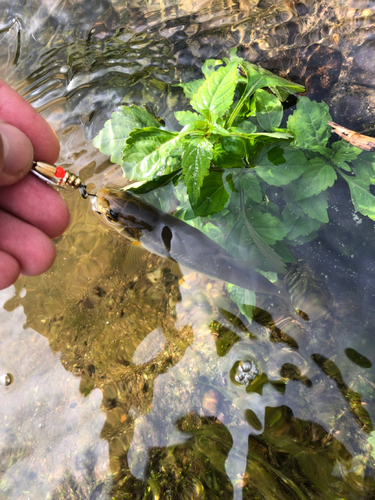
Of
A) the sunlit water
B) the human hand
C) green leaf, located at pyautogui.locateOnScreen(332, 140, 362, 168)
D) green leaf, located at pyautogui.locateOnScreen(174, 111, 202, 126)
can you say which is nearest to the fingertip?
the human hand

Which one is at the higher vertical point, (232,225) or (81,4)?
(81,4)

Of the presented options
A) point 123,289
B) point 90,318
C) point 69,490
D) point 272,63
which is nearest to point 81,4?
point 272,63

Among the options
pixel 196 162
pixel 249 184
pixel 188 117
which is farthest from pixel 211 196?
pixel 188 117

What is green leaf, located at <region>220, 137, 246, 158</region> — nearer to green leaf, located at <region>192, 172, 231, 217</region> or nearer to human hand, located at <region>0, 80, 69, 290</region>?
green leaf, located at <region>192, 172, 231, 217</region>

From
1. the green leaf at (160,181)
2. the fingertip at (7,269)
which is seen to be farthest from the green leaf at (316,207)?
the fingertip at (7,269)

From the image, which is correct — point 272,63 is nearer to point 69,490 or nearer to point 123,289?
point 123,289
